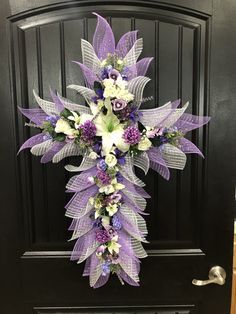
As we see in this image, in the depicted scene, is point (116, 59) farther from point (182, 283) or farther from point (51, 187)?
point (182, 283)

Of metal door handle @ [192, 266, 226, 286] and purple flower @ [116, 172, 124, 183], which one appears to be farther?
metal door handle @ [192, 266, 226, 286]

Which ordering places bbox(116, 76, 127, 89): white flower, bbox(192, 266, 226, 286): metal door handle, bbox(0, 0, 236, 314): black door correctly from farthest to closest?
bbox(192, 266, 226, 286): metal door handle < bbox(0, 0, 236, 314): black door < bbox(116, 76, 127, 89): white flower

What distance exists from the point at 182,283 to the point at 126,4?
1041 mm

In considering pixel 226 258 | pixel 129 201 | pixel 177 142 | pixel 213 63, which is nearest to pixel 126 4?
pixel 213 63

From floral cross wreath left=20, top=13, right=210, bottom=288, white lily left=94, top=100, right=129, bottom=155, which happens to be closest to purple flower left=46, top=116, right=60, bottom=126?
floral cross wreath left=20, top=13, right=210, bottom=288

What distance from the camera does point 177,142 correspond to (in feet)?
3.22

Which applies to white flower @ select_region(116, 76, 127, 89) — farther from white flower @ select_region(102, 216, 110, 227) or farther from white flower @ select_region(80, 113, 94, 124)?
white flower @ select_region(102, 216, 110, 227)

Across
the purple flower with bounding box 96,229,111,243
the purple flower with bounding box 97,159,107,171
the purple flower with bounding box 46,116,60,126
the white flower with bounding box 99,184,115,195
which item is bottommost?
the purple flower with bounding box 96,229,111,243

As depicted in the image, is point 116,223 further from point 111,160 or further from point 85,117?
point 85,117

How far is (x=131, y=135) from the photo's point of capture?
35.1 inches

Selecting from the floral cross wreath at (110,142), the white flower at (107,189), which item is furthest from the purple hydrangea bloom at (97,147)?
the white flower at (107,189)

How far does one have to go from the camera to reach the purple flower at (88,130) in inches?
35.6

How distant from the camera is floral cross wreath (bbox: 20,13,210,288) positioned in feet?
3.02

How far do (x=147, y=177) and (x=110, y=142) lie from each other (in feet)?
0.85
